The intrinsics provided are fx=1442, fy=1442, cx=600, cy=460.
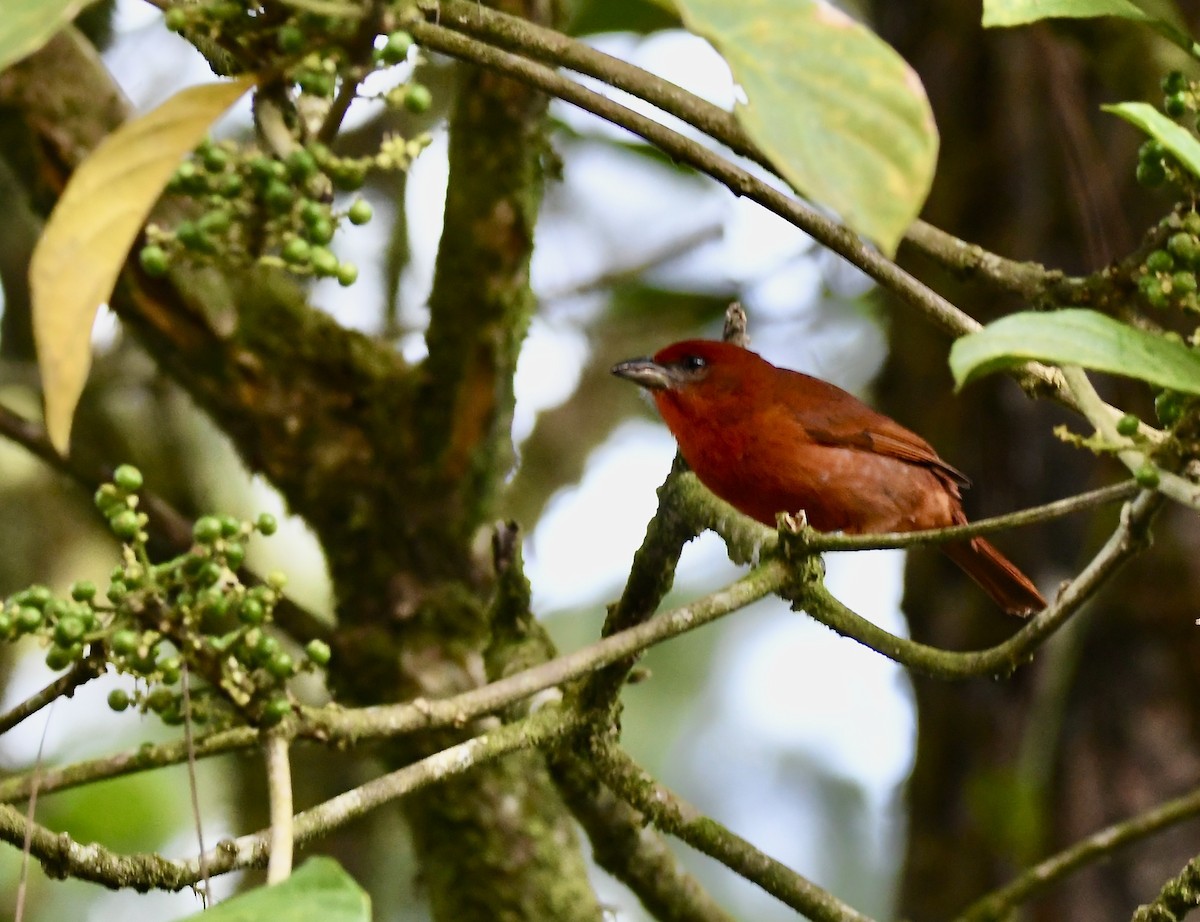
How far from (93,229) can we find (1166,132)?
0.94 meters

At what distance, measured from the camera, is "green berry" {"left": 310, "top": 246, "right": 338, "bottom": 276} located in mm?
1336

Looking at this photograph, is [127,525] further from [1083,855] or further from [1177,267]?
[1083,855]

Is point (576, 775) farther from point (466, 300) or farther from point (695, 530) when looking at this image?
point (466, 300)

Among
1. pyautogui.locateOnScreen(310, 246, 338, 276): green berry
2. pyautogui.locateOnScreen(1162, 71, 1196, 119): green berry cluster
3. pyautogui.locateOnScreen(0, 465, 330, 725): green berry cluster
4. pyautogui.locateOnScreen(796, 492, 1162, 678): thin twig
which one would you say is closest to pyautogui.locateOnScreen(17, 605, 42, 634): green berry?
pyautogui.locateOnScreen(0, 465, 330, 725): green berry cluster

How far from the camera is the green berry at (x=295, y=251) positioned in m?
1.33

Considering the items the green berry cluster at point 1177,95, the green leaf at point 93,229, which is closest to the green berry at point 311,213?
the green leaf at point 93,229

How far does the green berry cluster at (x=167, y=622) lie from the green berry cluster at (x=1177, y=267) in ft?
3.33

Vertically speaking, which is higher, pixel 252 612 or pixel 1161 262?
pixel 1161 262

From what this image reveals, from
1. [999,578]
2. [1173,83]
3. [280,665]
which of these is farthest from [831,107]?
[999,578]

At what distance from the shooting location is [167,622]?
4.97ft

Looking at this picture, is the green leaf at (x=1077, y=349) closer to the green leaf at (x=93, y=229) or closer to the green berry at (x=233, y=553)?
the green leaf at (x=93, y=229)

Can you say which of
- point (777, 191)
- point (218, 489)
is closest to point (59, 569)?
point (218, 489)

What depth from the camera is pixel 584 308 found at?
502 centimetres

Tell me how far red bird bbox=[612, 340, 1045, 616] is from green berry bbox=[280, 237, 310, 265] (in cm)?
217
